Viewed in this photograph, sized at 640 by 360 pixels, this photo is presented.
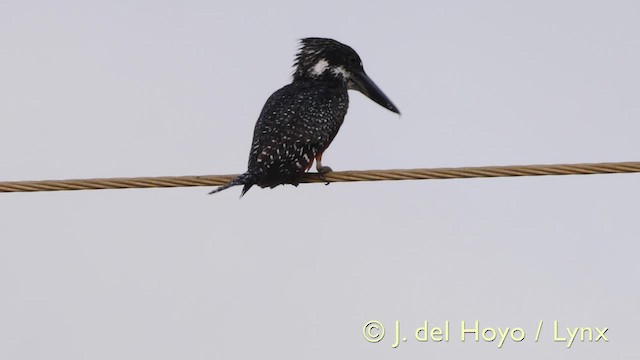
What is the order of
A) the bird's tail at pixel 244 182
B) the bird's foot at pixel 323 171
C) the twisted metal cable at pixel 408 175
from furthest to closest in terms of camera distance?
the bird's foot at pixel 323 171
the bird's tail at pixel 244 182
the twisted metal cable at pixel 408 175

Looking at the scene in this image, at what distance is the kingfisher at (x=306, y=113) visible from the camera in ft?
25.5

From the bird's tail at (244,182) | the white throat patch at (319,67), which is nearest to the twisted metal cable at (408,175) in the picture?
the bird's tail at (244,182)

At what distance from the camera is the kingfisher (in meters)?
7.78

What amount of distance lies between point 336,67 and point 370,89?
319 mm

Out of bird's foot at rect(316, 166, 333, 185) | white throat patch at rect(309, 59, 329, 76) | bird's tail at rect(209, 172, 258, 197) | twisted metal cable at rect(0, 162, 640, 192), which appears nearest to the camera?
twisted metal cable at rect(0, 162, 640, 192)

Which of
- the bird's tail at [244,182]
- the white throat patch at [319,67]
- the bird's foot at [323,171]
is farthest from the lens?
the white throat patch at [319,67]

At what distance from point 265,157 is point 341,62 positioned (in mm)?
1721

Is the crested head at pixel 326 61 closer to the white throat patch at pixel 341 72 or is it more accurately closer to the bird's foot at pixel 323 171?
the white throat patch at pixel 341 72

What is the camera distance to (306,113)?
8258 mm

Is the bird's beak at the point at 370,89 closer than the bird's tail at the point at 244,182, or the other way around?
the bird's tail at the point at 244,182

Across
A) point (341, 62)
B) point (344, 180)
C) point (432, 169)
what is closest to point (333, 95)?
point (341, 62)

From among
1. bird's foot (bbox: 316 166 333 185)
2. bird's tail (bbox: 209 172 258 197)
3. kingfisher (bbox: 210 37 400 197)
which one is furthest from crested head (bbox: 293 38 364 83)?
bird's tail (bbox: 209 172 258 197)

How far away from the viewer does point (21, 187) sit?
6363 millimetres

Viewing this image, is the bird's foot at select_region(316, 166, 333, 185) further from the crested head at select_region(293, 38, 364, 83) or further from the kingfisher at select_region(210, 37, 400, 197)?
the crested head at select_region(293, 38, 364, 83)
